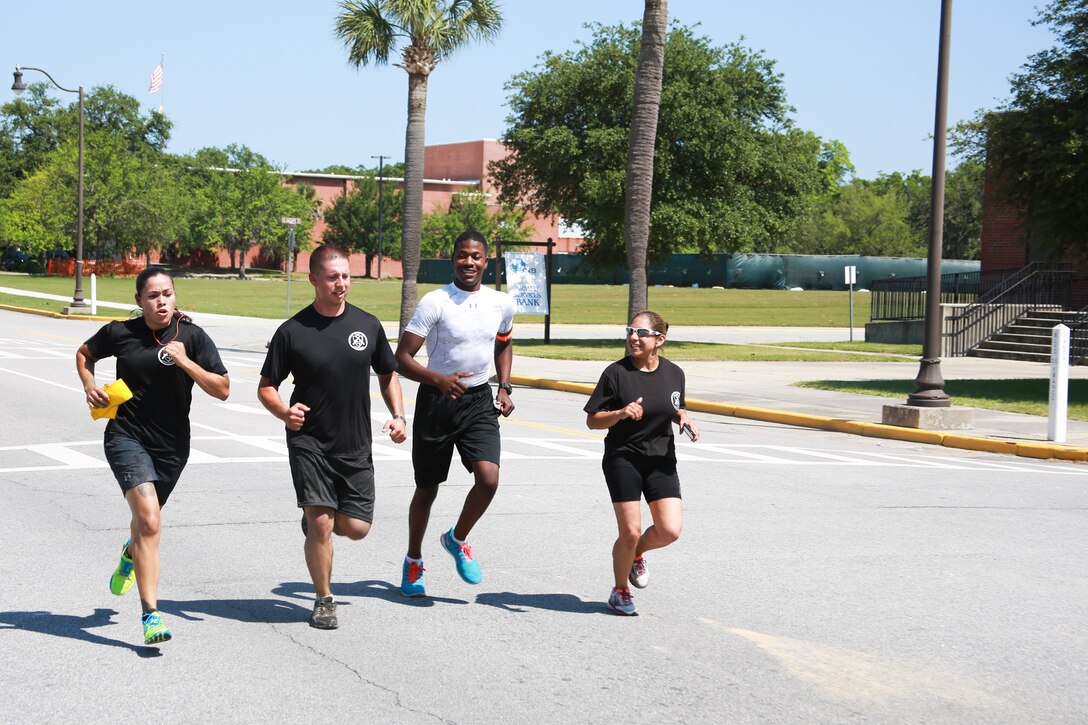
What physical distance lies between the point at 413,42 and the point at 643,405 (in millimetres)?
23607

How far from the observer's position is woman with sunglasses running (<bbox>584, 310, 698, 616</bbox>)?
21.2ft

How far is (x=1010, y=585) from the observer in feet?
24.2

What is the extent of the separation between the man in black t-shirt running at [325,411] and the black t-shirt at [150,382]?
0.36m

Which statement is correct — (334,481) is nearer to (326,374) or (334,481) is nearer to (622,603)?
(326,374)

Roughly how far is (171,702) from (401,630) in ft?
4.52

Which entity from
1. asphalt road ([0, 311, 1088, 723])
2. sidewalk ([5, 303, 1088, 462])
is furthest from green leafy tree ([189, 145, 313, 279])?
asphalt road ([0, 311, 1088, 723])

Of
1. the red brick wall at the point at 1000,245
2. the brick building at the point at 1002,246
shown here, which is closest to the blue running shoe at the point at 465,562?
the brick building at the point at 1002,246

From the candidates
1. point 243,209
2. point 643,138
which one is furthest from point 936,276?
point 243,209

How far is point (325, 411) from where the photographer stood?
6121 millimetres

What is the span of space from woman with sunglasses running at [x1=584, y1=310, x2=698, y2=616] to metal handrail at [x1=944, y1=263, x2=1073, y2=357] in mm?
27458

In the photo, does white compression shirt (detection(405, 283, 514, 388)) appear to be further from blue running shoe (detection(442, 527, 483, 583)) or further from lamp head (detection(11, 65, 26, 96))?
lamp head (detection(11, 65, 26, 96))

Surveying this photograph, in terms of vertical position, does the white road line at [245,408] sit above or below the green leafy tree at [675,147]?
below

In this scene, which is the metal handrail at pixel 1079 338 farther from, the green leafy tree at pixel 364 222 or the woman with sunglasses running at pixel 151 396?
the green leafy tree at pixel 364 222

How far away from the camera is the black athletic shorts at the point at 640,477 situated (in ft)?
21.3
